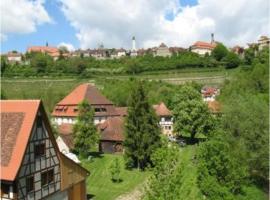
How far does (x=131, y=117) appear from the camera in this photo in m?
44.7

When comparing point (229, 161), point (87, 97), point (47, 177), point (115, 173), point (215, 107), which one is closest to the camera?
point (47, 177)

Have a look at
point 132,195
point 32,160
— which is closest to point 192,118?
point 132,195

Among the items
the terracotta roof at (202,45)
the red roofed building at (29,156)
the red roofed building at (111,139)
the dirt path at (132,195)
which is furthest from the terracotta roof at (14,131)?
the terracotta roof at (202,45)

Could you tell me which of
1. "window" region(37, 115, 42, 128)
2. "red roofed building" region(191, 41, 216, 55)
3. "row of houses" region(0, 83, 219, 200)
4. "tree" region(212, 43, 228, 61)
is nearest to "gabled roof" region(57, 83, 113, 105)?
"row of houses" region(0, 83, 219, 200)

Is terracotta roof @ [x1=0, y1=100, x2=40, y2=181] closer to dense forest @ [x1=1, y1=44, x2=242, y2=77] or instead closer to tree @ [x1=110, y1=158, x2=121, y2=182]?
tree @ [x1=110, y1=158, x2=121, y2=182]

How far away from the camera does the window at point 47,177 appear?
28.1m

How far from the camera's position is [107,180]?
134 feet

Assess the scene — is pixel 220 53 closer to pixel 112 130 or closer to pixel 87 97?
pixel 87 97

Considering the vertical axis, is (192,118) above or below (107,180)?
above

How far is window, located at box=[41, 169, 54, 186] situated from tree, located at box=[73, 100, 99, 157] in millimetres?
16924

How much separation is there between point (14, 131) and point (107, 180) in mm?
16236

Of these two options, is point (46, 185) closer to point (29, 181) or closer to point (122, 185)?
point (29, 181)

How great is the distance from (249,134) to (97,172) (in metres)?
16.5

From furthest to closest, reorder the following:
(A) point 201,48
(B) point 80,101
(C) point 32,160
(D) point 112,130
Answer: (A) point 201,48 → (B) point 80,101 → (D) point 112,130 → (C) point 32,160
